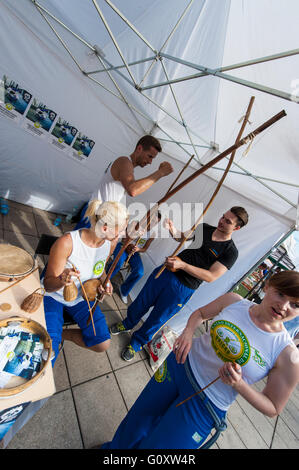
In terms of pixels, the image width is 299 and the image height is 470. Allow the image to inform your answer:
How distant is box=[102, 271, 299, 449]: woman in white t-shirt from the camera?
3.50 feet

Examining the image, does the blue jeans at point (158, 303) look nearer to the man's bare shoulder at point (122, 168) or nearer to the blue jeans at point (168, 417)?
the blue jeans at point (168, 417)

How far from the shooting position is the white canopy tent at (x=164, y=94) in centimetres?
165

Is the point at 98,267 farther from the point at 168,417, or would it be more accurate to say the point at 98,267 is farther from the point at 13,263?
the point at 168,417

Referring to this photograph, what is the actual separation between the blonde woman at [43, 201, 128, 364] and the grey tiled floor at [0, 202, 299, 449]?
20.2 inches

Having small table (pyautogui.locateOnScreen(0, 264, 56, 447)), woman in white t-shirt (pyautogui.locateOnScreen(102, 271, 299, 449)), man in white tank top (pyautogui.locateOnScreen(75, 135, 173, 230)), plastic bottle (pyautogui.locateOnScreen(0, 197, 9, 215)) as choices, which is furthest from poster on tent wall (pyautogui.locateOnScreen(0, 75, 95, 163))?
woman in white t-shirt (pyautogui.locateOnScreen(102, 271, 299, 449))

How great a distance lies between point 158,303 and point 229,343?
4.11ft

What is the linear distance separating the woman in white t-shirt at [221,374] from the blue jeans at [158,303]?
787 millimetres

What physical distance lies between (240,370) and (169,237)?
2.57 meters

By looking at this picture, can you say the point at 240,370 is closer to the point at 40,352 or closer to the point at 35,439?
the point at 40,352

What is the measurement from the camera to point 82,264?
1625 mm

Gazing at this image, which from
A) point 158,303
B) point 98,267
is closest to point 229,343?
point 98,267

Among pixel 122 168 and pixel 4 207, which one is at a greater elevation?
pixel 122 168

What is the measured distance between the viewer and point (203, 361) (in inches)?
52.8

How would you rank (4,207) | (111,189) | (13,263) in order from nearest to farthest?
(13,263), (111,189), (4,207)
